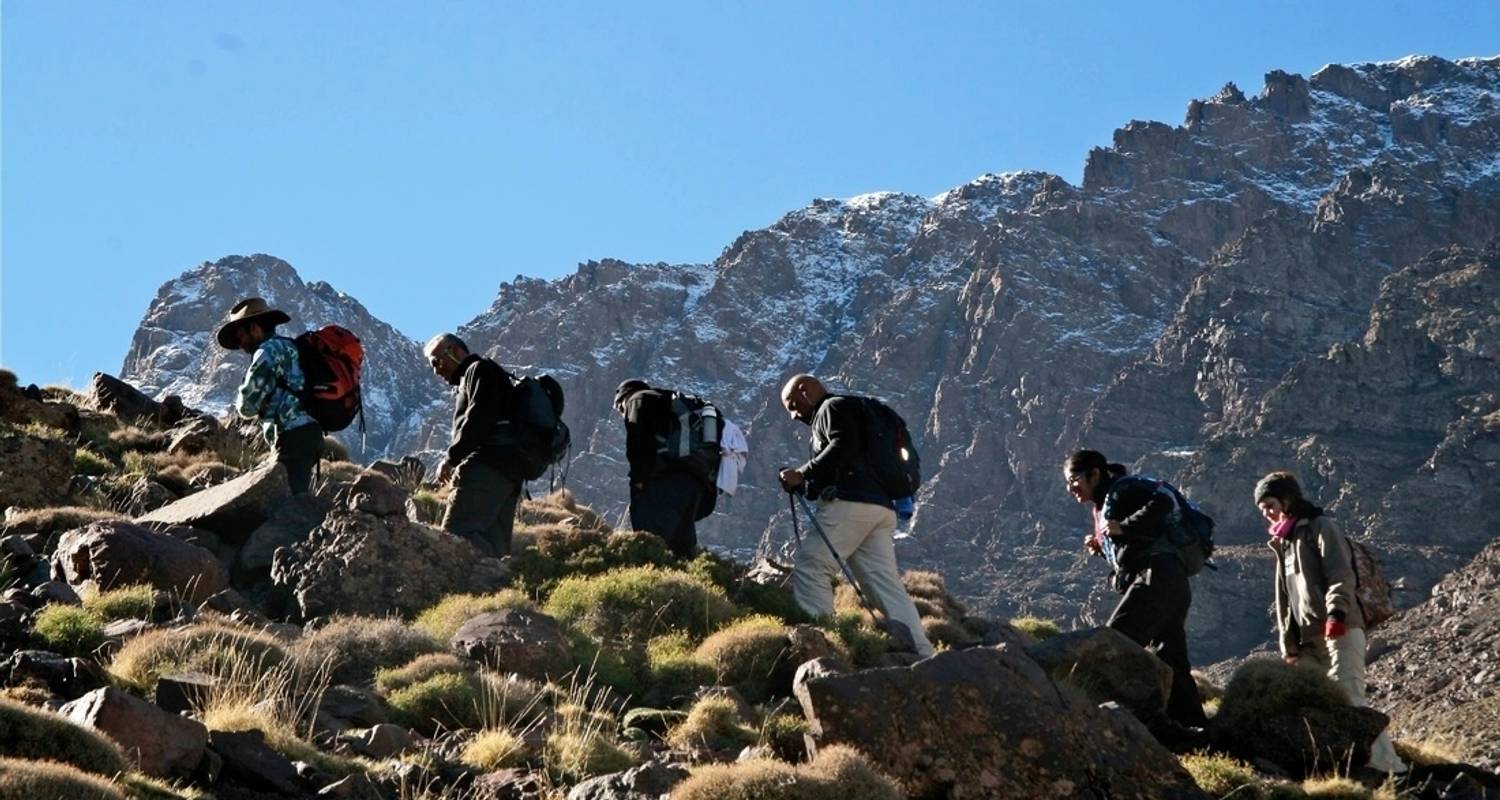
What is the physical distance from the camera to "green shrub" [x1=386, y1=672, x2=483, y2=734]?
30.1 ft

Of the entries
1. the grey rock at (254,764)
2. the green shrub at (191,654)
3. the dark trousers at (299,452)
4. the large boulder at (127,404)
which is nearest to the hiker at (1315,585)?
the green shrub at (191,654)

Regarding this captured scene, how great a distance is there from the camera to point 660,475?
15.4 meters

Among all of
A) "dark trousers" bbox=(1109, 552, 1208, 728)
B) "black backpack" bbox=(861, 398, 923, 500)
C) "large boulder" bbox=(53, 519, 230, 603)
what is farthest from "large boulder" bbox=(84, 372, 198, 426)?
"dark trousers" bbox=(1109, 552, 1208, 728)

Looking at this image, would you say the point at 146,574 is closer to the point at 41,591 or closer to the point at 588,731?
the point at 41,591

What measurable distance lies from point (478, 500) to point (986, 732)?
6376mm

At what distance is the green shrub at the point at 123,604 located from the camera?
10305 millimetres

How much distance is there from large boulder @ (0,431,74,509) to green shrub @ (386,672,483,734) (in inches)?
254

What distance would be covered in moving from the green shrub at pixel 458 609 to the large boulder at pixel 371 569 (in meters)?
0.36

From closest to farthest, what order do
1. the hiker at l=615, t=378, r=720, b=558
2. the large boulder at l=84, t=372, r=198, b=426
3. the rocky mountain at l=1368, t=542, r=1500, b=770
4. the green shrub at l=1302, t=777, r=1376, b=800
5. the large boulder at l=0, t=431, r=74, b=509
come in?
1. the green shrub at l=1302, t=777, r=1376, b=800
2. the large boulder at l=0, t=431, r=74, b=509
3. the hiker at l=615, t=378, r=720, b=558
4. the large boulder at l=84, t=372, r=198, b=426
5. the rocky mountain at l=1368, t=542, r=1500, b=770

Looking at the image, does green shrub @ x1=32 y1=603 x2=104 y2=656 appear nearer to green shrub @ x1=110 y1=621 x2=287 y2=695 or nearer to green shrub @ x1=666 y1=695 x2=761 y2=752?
green shrub @ x1=110 y1=621 x2=287 y2=695

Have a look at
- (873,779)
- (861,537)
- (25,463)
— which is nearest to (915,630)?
(861,537)

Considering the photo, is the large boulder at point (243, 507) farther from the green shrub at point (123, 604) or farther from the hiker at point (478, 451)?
the green shrub at point (123, 604)

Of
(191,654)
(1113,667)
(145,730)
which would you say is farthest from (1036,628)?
(145,730)

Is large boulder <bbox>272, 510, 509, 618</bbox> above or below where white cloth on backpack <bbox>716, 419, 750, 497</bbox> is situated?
below
